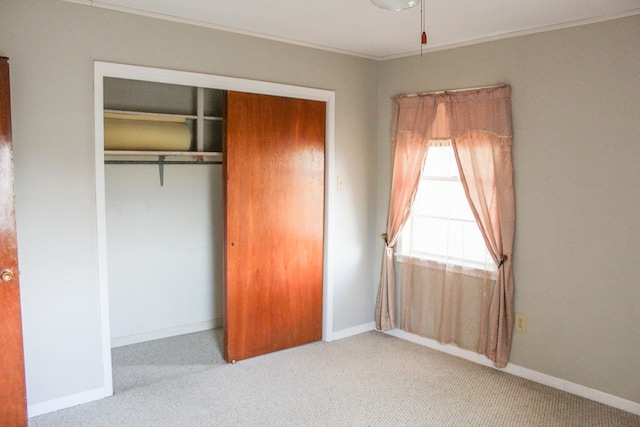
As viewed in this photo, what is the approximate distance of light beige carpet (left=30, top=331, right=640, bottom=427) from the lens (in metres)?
2.86

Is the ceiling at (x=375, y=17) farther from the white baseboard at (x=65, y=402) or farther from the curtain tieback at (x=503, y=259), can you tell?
the white baseboard at (x=65, y=402)

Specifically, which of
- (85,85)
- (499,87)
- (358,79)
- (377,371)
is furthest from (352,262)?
(85,85)

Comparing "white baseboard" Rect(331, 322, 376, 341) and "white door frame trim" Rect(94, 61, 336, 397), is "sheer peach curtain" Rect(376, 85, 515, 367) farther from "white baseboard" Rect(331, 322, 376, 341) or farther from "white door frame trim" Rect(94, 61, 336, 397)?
"white door frame trim" Rect(94, 61, 336, 397)

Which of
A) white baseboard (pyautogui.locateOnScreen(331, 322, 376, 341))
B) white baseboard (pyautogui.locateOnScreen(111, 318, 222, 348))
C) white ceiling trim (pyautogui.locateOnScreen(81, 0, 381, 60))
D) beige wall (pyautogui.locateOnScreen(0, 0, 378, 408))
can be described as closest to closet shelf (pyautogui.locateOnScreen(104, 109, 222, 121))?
beige wall (pyautogui.locateOnScreen(0, 0, 378, 408))

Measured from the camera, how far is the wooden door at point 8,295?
8.29ft

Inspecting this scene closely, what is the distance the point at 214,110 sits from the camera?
13.9ft

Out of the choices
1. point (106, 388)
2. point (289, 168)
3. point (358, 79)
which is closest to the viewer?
point (106, 388)

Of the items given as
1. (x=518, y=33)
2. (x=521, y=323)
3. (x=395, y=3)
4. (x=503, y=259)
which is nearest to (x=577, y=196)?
(x=503, y=259)

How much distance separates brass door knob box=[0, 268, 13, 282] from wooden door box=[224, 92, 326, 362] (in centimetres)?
138

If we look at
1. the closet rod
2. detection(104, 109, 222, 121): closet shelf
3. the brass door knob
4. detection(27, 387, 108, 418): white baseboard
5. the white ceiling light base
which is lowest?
detection(27, 387, 108, 418): white baseboard

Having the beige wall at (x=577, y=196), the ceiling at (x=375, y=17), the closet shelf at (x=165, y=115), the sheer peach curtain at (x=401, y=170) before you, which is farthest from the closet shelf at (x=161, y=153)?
the beige wall at (x=577, y=196)

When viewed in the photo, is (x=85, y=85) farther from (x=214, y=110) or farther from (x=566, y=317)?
(x=566, y=317)

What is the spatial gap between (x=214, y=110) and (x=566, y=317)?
311cm

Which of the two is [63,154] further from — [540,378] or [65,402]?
[540,378]
